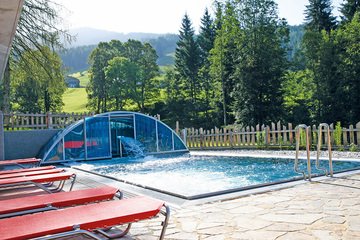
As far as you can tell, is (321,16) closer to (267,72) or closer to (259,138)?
(267,72)

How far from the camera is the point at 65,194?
3188 mm

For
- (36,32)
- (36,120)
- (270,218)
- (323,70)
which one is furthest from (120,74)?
(270,218)

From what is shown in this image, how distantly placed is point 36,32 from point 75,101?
38091 millimetres

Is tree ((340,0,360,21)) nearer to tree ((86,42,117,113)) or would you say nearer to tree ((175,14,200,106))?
tree ((175,14,200,106))

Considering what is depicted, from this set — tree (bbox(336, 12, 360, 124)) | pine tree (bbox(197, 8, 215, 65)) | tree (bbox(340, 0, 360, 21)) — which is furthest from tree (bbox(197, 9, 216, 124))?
tree (bbox(336, 12, 360, 124))

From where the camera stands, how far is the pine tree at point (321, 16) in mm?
27689

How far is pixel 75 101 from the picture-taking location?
51.7 meters

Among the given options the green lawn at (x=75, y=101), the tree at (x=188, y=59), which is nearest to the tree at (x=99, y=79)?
the tree at (x=188, y=59)

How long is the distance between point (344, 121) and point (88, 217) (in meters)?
22.5

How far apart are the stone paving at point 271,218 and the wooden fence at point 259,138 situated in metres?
7.48

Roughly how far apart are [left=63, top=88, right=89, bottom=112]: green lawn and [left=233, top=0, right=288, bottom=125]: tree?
A: 1045 inches

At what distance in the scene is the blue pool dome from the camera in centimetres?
1098

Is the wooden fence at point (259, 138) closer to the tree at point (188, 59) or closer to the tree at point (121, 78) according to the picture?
the tree at point (121, 78)

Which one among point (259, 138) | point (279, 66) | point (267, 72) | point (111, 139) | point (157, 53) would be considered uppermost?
point (157, 53)
